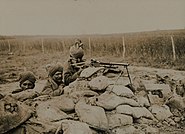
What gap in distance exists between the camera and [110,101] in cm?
268

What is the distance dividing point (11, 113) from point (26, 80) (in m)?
0.33

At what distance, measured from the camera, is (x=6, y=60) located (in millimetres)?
2594

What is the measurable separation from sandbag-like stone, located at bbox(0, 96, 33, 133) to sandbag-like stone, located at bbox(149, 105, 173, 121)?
1030 mm

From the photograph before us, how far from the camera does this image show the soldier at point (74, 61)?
274cm

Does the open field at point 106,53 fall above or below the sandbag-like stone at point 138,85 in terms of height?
above

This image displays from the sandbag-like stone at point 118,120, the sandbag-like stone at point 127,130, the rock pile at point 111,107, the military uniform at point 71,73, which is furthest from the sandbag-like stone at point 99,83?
the sandbag-like stone at point 127,130

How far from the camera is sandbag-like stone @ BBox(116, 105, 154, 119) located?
268 centimetres

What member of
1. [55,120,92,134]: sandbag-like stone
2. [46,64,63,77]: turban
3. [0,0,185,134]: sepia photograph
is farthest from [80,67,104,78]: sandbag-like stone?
[55,120,92,134]: sandbag-like stone

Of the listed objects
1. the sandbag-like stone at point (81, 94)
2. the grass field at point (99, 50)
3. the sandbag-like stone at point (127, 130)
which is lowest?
the sandbag-like stone at point (127, 130)

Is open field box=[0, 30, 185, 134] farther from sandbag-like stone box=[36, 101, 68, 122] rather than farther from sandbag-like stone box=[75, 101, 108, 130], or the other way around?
sandbag-like stone box=[75, 101, 108, 130]

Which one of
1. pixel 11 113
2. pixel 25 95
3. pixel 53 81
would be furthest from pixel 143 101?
pixel 11 113

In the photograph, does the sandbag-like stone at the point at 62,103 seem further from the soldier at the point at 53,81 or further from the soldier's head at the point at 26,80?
the soldier's head at the point at 26,80

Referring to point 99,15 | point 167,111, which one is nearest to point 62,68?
point 99,15

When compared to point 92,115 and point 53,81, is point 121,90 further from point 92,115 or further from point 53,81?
point 53,81
